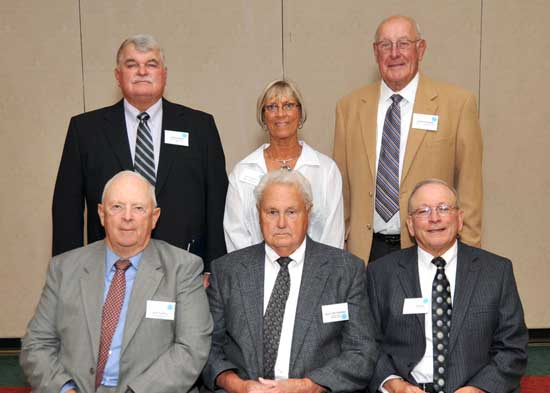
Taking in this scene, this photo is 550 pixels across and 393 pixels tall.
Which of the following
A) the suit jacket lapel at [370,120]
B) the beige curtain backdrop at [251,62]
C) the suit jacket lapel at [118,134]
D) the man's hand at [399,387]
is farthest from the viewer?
the beige curtain backdrop at [251,62]

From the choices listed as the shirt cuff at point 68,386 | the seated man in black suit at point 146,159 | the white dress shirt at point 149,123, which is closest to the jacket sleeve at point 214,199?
the seated man in black suit at point 146,159

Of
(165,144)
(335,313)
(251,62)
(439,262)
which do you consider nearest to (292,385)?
(335,313)

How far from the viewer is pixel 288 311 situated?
2906mm

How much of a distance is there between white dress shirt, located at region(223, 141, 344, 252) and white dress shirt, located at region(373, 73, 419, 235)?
0.77ft

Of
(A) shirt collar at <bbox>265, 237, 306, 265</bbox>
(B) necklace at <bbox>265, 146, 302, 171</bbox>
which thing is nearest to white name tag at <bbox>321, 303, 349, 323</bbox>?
(A) shirt collar at <bbox>265, 237, 306, 265</bbox>

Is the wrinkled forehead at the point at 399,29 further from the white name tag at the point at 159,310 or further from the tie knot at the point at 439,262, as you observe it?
the white name tag at the point at 159,310

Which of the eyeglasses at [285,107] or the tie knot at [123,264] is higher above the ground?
the eyeglasses at [285,107]

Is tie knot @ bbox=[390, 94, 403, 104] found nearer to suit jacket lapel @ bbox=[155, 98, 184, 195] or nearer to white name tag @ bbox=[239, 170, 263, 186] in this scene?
white name tag @ bbox=[239, 170, 263, 186]

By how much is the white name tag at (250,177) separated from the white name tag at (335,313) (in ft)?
2.97

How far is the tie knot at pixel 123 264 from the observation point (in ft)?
9.50

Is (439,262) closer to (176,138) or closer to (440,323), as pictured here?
(440,323)

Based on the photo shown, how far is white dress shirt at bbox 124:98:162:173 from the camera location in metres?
3.42

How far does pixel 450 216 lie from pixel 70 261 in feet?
5.55

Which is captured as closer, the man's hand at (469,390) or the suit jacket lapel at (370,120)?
the man's hand at (469,390)
